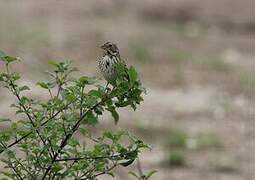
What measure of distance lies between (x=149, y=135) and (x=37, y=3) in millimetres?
7014

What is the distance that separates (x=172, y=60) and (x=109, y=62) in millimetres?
9966

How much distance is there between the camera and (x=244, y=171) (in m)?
9.43

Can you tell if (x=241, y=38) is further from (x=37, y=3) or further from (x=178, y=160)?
(x=178, y=160)

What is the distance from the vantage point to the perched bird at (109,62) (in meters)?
3.97

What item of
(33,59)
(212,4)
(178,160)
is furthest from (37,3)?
(178,160)

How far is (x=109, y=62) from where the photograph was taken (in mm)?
4094

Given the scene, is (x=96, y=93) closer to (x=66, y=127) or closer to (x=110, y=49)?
(x=66, y=127)

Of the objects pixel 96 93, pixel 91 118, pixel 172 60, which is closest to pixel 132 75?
pixel 96 93

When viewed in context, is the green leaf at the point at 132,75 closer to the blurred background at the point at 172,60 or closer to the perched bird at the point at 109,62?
the perched bird at the point at 109,62

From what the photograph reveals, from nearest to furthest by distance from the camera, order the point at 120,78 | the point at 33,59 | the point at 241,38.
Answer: the point at 120,78 < the point at 33,59 < the point at 241,38

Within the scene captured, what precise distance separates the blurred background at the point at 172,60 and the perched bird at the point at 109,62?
362 cm

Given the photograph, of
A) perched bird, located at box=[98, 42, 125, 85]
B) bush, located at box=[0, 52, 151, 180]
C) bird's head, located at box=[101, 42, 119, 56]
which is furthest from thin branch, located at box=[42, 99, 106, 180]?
bird's head, located at box=[101, 42, 119, 56]

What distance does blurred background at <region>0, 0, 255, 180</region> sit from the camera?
33.0 ft

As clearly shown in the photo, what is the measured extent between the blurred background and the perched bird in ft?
11.9
